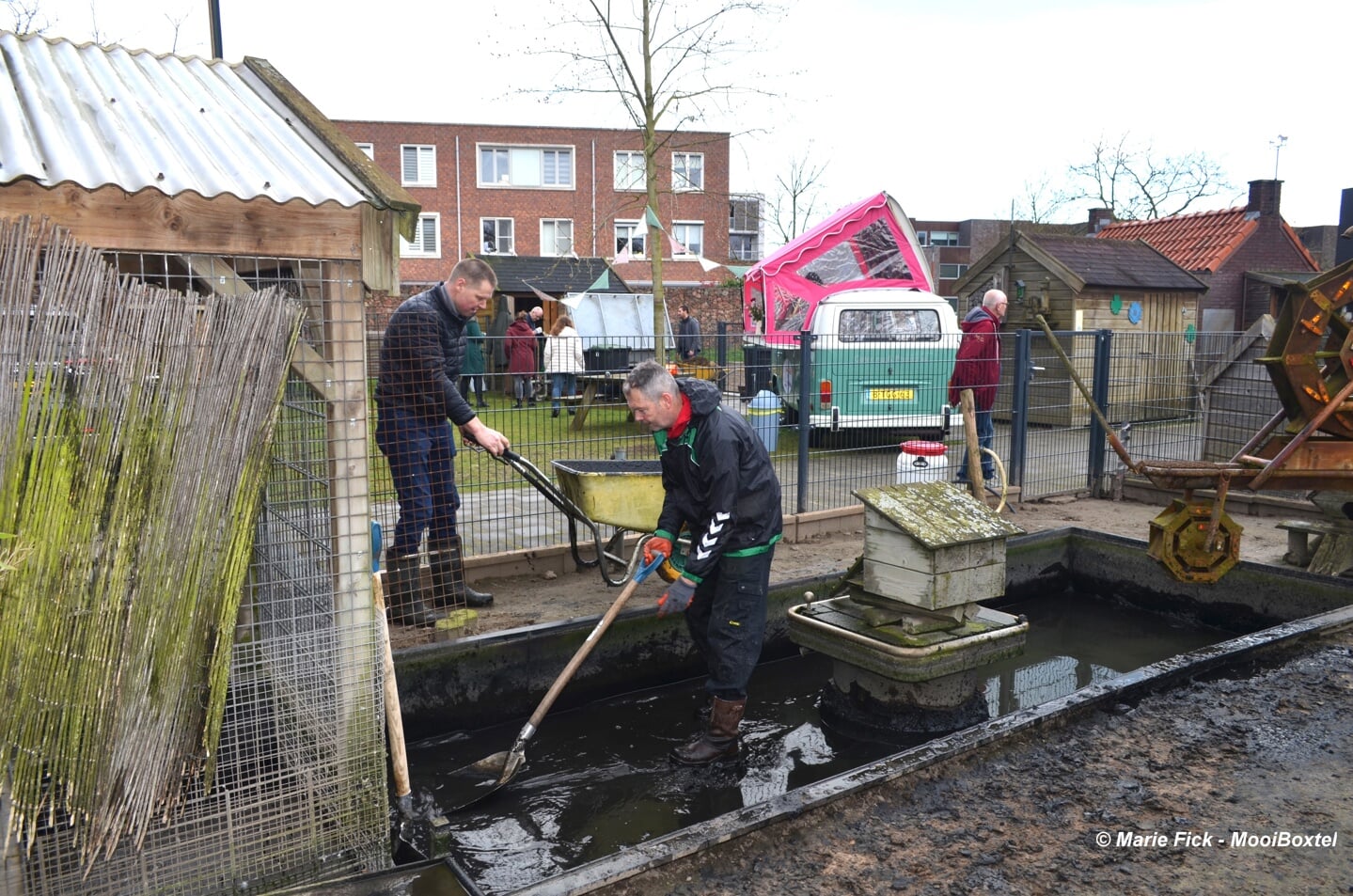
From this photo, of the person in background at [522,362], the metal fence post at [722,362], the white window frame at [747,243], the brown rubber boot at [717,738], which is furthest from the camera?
the white window frame at [747,243]

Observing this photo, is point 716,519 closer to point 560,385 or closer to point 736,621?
point 736,621

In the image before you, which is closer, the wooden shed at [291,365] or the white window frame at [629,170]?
the wooden shed at [291,365]

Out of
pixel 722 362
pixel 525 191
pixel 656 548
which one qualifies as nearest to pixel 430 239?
pixel 525 191

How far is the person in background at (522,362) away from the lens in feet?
21.1

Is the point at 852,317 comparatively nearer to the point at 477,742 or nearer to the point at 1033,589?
the point at 1033,589

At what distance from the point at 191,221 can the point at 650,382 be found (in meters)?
1.99

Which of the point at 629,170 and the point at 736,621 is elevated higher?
the point at 629,170

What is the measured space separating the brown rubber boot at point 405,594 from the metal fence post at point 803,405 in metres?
3.43

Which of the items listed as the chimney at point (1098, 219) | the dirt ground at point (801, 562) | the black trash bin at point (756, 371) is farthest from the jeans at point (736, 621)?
the chimney at point (1098, 219)

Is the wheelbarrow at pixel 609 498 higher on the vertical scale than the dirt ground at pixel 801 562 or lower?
higher

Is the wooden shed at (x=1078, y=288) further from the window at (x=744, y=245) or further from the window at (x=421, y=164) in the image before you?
the window at (x=744, y=245)

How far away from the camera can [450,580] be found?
6.03m

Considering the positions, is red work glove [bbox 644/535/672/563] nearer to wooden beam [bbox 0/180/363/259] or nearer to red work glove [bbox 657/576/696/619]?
red work glove [bbox 657/576/696/619]

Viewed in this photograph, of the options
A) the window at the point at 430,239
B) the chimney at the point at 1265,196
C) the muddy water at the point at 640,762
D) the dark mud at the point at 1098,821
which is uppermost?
the window at the point at 430,239
